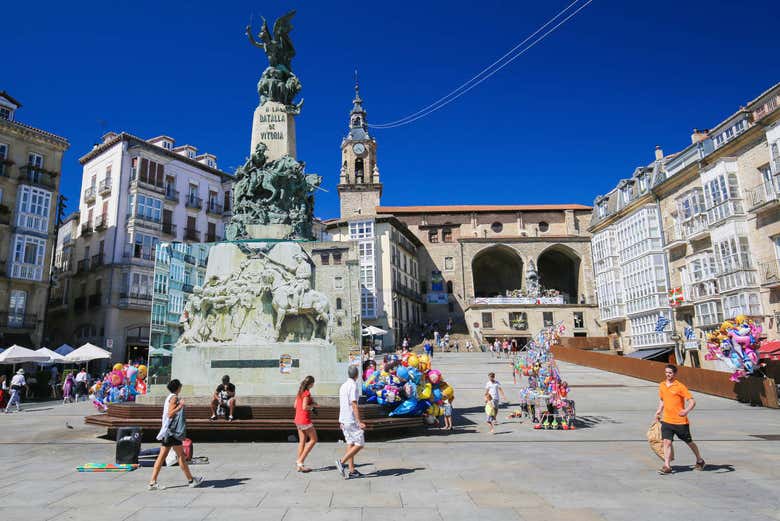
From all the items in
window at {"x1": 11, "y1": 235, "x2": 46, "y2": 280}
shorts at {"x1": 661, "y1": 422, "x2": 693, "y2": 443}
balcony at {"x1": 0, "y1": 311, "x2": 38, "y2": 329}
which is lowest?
shorts at {"x1": 661, "y1": 422, "x2": 693, "y2": 443}

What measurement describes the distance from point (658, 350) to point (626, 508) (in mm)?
31080

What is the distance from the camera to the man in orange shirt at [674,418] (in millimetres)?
6904

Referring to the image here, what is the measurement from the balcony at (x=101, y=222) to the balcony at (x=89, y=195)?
1896mm

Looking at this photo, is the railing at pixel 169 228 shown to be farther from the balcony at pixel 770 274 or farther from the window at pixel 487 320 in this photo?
the balcony at pixel 770 274

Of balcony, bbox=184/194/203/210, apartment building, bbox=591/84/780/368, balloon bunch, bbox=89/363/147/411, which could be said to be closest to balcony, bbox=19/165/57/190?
balcony, bbox=184/194/203/210

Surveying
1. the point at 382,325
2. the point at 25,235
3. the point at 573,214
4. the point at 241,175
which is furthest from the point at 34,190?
the point at 573,214

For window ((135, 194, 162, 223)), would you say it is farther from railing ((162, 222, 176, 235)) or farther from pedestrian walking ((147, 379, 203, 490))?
pedestrian walking ((147, 379, 203, 490))

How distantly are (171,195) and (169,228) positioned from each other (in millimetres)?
2658

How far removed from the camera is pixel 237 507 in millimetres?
5426

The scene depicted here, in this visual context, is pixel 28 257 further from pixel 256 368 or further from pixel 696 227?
pixel 696 227

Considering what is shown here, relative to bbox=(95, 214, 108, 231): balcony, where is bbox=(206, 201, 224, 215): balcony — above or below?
above

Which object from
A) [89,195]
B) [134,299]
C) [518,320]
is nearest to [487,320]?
[518,320]

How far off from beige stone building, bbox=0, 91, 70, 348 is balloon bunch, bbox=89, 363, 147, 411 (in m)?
17.5

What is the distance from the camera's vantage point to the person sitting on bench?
1012cm
